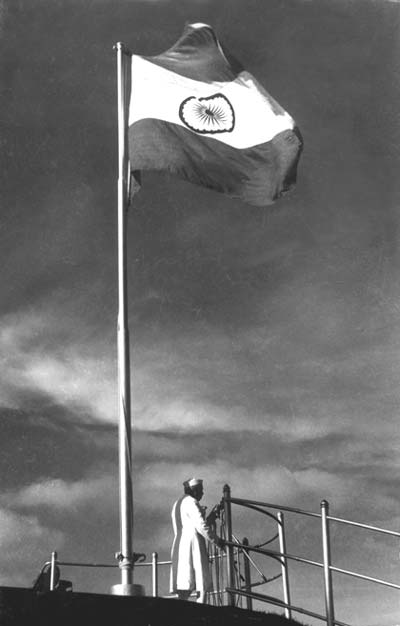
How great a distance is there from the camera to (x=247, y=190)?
1215cm

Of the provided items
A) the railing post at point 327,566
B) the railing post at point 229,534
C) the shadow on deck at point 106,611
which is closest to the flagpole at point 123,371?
the shadow on deck at point 106,611

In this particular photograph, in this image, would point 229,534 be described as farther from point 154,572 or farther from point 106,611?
point 154,572

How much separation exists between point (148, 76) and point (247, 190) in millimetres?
1886

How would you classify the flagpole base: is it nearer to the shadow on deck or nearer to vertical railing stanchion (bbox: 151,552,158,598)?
the shadow on deck

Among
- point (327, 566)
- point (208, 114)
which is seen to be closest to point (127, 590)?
point (327, 566)

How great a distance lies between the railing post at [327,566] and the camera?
944 centimetres

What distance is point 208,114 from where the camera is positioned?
11852 millimetres

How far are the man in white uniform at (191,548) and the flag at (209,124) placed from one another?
12.3 feet

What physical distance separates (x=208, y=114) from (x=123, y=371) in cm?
379

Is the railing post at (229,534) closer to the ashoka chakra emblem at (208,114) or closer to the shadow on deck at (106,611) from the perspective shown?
the shadow on deck at (106,611)

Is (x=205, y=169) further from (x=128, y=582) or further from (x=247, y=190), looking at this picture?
(x=128, y=582)

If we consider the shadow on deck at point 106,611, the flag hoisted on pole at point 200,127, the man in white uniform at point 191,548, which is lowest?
the shadow on deck at point 106,611

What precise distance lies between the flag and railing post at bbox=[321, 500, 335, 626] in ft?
14.0

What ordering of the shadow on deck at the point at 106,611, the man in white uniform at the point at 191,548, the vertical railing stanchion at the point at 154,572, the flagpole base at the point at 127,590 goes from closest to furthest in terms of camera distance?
the shadow on deck at the point at 106,611
the flagpole base at the point at 127,590
the man in white uniform at the point at 191,548
the vertical railing stanchion at the point at 154,572
